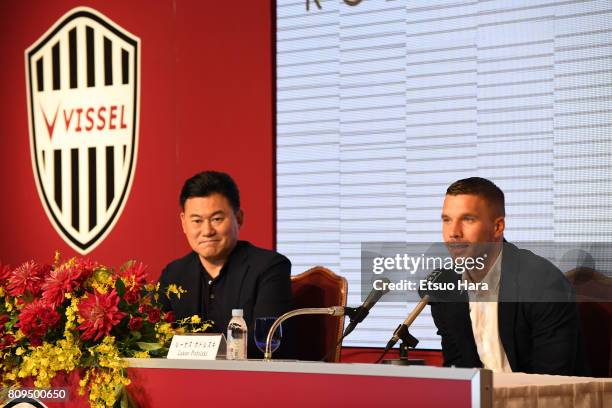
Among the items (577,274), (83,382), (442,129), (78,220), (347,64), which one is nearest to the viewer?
(83,382)

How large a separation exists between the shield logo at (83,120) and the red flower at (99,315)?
2.70 m

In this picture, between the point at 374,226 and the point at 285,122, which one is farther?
the point at 285,122

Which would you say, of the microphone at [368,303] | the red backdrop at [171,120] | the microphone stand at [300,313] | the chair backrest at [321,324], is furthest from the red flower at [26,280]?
the red backdrop at [171,120]

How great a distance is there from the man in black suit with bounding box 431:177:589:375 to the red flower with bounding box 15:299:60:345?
3.56 feet

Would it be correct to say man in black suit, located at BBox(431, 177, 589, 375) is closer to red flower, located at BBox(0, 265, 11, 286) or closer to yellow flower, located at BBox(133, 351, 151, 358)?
yellow flower, located at BBox(133, 351, 151, 358)

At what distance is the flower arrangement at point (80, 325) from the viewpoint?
7.15ft

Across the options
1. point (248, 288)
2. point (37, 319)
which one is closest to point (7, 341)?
point (37, 319)

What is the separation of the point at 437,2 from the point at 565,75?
0.68 metres

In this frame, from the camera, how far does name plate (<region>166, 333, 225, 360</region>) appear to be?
2.11 metres

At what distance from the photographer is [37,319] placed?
2264 millimetres

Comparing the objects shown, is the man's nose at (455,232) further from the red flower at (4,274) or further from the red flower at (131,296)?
the red flower at (4,274)

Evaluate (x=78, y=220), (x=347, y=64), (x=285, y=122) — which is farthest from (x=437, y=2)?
(x=78, y=220)

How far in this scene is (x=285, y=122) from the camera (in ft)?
14.7

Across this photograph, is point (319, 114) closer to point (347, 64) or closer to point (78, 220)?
point (347, 64)
